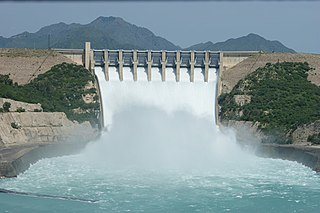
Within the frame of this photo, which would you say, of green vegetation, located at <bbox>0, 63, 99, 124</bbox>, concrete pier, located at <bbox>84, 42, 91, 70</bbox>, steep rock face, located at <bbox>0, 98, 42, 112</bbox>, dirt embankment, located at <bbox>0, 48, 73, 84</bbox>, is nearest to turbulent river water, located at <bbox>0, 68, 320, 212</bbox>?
concrete pier, located at <bbox>84, 42, 91, 70</bbox>

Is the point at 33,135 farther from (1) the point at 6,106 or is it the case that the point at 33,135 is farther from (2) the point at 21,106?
(2) the point at 21,106

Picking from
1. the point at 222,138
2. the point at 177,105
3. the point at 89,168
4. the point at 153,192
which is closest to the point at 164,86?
the point at 177,105

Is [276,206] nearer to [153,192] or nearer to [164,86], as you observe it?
[153,192]

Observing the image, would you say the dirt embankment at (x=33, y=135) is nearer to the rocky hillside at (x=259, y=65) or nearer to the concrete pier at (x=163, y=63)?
the concrete pier at (x=163, y=63)

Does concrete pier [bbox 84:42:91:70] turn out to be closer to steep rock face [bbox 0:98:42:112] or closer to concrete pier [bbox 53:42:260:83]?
concrete pier [bbox 53:42:260:83]

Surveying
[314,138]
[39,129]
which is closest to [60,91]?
[39,129]

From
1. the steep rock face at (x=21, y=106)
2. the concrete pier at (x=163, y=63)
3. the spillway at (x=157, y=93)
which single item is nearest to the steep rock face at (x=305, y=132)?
the spillway at (x=157, y=93)
